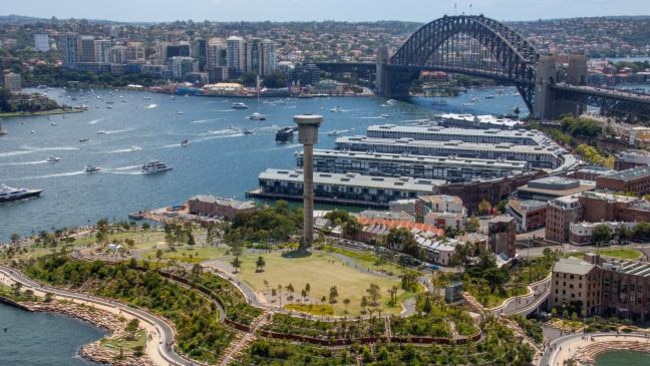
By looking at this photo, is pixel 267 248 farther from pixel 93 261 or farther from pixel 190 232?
pixel 93 261

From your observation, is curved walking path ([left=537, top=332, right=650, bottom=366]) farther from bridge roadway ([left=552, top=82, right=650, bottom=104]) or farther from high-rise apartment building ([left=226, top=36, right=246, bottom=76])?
high-rise apartment building ([left=226, top=36, right=246, bottom=76])

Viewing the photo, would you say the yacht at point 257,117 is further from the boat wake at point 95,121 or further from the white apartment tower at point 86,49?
the white apartment tower at point 86,49

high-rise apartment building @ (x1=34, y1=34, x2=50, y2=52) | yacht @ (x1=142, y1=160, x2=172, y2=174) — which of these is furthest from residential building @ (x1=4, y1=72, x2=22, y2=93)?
yacht @ (x1=142, y1=160, x2=172, y2=174)

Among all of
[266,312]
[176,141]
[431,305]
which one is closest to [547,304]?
[431,305]

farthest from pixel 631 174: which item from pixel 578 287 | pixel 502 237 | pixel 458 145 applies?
pixel 578 287

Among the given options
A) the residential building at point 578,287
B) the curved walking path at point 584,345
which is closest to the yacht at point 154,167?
the residential building at point 578,287
